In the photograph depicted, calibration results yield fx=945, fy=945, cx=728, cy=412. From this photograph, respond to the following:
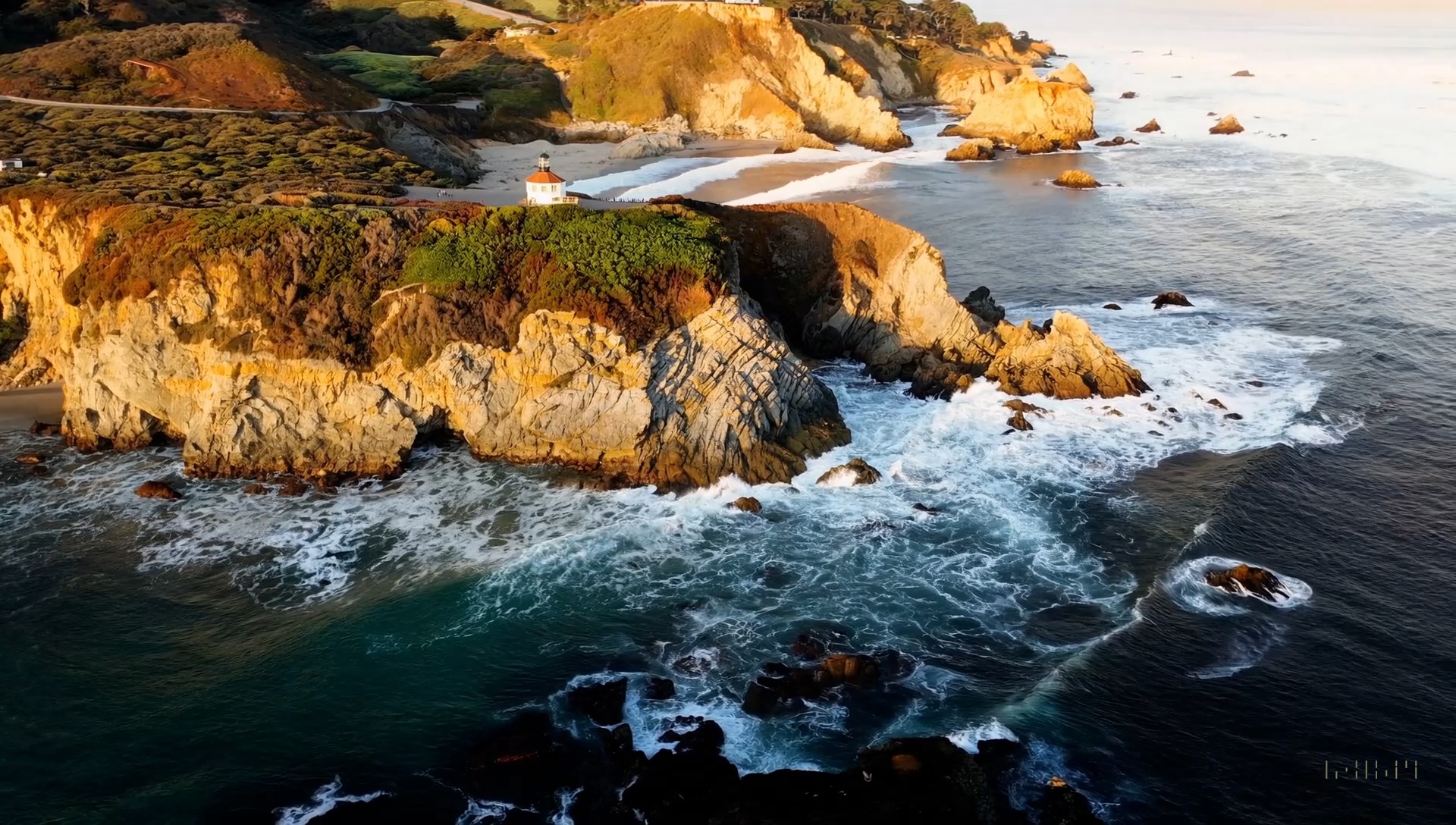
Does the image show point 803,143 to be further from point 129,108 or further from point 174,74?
point 129,108

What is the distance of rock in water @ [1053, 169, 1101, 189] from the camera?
82875 millimetres

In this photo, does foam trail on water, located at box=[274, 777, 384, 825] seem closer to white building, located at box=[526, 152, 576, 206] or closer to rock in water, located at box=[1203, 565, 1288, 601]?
rock in water, located at box=[1203, 565, 1288, 601]

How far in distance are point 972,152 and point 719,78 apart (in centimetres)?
2758

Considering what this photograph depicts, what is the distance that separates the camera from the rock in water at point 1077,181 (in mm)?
82875

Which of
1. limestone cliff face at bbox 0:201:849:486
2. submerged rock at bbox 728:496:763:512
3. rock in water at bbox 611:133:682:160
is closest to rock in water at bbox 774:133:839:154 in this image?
rock in water at bbox 611:133:682:160

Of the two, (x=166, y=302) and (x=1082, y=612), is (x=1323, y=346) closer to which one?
(x=1082, y=612)

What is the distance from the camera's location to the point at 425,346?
35.8 meters

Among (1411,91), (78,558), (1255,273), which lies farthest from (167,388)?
(1411,91)

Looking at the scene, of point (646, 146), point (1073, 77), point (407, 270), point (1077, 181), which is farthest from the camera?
point (1073, 77)

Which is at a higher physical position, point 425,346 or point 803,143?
point 803,143

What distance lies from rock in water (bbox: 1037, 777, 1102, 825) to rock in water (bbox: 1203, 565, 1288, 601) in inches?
409

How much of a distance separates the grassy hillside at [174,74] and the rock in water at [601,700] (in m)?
54.5

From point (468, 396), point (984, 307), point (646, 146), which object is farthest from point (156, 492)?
point (646, 146)

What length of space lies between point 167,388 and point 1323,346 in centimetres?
5206
